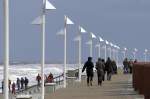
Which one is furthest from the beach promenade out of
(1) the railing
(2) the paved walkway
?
(1) the railing

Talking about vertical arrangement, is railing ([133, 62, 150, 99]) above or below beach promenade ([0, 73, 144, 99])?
above

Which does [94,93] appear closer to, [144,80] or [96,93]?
[96,93]

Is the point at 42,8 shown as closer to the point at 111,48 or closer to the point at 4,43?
the point at 4,43

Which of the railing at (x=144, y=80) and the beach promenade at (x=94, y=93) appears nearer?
the railing at (x=144, y=80)

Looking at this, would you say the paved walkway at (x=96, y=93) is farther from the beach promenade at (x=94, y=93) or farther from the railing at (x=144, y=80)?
the railing at (x=144, y=80)

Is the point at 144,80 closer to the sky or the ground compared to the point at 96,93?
closer to the sky

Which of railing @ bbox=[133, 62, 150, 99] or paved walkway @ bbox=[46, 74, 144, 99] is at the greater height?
railing @ bbox=[133, 62, 150, 99]

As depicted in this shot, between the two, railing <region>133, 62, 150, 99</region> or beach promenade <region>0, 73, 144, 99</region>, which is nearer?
railing <region>133, 62, 150, 99</region>

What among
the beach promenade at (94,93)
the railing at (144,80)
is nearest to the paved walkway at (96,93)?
the beach promenade at (94,93)

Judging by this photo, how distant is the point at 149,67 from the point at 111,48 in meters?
61.9

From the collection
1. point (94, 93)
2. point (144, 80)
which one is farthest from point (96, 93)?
point (144, 80)

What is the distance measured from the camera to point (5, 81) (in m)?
16.7

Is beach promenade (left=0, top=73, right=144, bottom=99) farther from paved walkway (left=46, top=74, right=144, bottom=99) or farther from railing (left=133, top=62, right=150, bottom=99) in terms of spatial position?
railing (left=133, top=62, right=150, bottom=99)

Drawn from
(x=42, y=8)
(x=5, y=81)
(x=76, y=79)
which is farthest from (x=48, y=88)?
(x=5, y=81)
